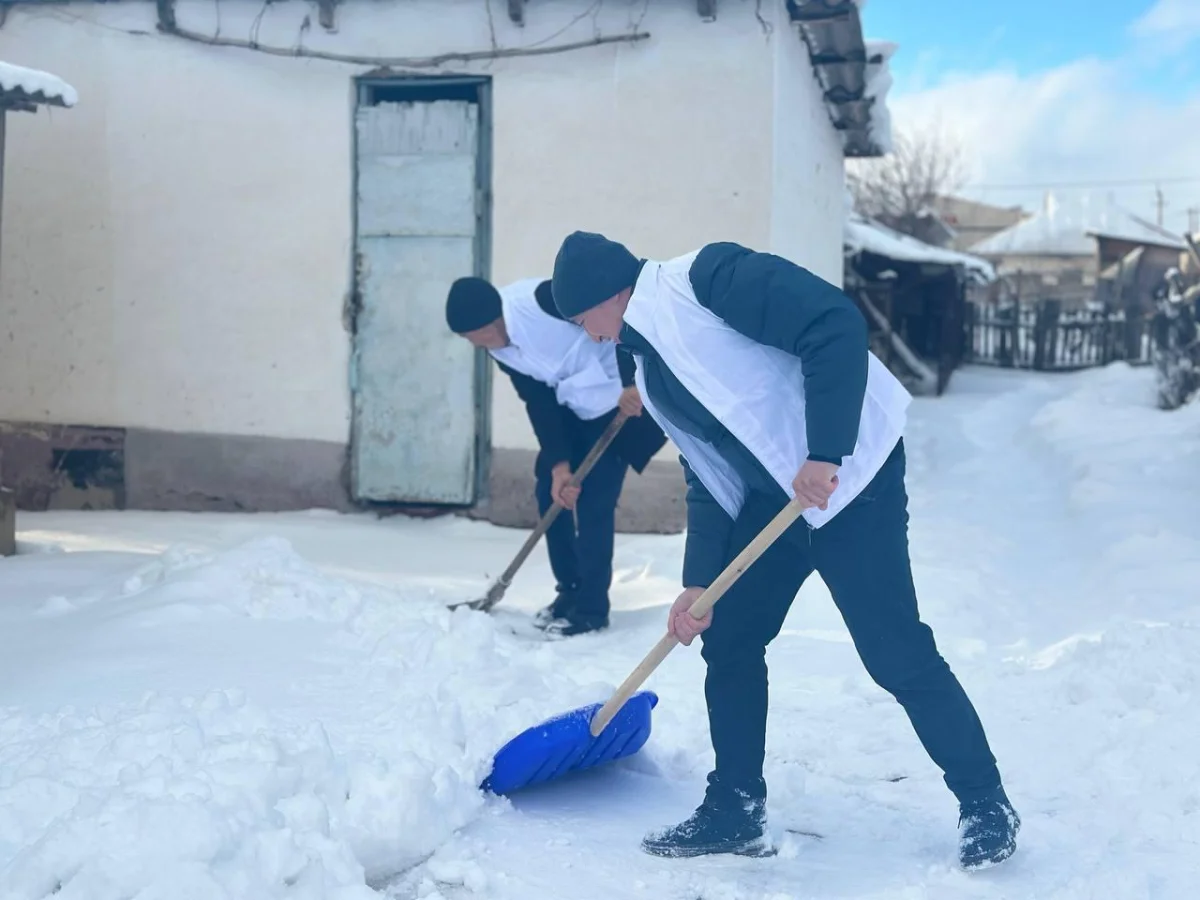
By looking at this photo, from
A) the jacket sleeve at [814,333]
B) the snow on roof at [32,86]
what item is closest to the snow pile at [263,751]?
the jacket sleeve at [814,333]

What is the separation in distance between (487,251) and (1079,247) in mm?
35342

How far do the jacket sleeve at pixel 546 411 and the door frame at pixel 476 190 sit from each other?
218cm

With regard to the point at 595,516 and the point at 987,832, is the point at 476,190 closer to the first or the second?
the point at 595,516

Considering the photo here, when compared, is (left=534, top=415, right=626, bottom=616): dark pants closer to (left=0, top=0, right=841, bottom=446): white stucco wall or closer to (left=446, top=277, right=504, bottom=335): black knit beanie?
(left=446, top=277, right=504, bottom=335): black knit beanie

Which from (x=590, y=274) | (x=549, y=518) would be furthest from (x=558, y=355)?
(x=590, y=274)

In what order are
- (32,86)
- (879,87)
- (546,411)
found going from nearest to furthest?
(546,411) < (32,86) < (879,87)

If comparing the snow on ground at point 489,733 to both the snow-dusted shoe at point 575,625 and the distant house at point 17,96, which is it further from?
the distant house at point 17,96

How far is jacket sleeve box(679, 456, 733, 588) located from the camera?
290cm

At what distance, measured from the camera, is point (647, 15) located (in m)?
6.86

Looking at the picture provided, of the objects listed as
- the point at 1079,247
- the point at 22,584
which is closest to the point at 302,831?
the point at 22,584

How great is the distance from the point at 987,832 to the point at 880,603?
58 centimetres

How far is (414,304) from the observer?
7.30 m

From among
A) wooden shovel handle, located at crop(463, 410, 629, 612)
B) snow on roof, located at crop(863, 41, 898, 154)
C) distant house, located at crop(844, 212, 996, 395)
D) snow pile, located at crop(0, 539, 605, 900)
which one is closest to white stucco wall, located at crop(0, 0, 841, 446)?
snow on roof, located at crop(863, 41, 898, 154)

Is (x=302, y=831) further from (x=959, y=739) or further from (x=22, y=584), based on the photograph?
(x=22, y=584)
